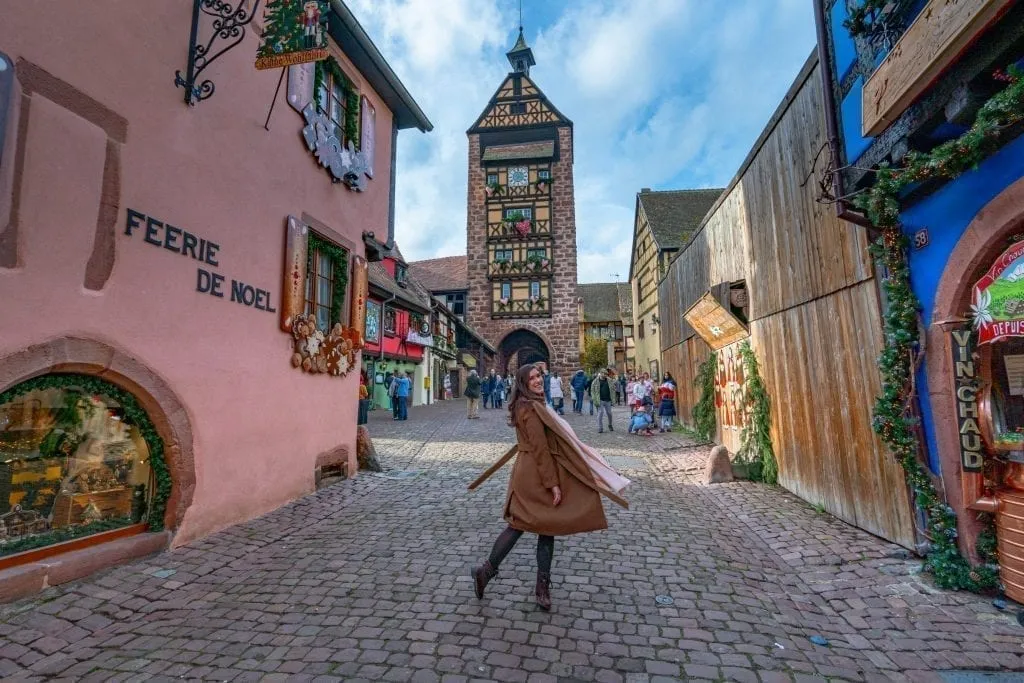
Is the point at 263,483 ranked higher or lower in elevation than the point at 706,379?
lower

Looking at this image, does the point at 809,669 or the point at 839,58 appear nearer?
the point at 809,669

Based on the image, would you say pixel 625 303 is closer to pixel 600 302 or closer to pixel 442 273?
pixel 600 302

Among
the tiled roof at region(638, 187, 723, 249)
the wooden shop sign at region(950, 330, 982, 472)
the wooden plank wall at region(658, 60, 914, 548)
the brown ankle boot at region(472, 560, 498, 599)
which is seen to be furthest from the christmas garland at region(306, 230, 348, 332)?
the tiled roof at region(638, 187, 723, 249)

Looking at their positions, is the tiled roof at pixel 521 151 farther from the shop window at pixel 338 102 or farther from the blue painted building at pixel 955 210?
the blue painted building at pixel 955 210

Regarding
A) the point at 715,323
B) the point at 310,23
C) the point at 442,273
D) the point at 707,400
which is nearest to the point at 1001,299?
the point at 715,323

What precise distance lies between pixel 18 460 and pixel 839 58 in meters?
7.26

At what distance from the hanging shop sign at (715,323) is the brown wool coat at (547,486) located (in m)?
5.27

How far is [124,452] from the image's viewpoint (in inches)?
163

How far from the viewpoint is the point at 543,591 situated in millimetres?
3277

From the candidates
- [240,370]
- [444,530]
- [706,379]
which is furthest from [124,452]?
[706,379]

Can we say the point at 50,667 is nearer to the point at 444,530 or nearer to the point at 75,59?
the point at 444,530

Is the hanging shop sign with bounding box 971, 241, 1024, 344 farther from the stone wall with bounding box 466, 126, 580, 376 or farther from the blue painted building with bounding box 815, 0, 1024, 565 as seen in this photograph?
the stone wall with bounding box 466, 126, 580, 376

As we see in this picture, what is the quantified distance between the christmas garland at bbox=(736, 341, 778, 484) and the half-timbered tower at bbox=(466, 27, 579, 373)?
76.2 ft

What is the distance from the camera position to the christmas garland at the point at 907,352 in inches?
129
